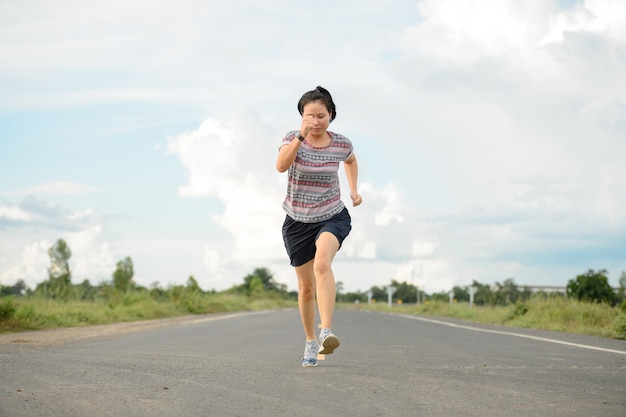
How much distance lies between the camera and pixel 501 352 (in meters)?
8.20

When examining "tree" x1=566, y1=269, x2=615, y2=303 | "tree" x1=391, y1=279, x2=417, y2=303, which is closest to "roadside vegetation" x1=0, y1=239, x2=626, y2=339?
"tree" x1=566, y1=269, x2=615, y2=303

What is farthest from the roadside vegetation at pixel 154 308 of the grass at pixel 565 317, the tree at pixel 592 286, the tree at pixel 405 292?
the tree at pixel 405 292

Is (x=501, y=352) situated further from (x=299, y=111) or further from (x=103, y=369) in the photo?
(x=103, y=369)

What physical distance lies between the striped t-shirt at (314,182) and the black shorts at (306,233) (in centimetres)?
6

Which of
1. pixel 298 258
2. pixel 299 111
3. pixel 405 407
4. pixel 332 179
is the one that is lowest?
pixel 405 407

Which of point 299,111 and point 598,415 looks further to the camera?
point 299,111

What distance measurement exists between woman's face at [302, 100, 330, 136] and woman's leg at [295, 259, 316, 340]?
1.16 m

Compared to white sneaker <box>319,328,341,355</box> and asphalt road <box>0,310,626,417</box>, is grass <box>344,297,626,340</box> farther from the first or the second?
white sneaker <box>319,328,341,355</box>

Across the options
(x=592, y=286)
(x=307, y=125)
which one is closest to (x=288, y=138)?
(x=307, y=125)

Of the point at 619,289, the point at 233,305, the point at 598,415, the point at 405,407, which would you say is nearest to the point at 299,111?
the point at 405,407

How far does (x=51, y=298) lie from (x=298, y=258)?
14447 millimetres

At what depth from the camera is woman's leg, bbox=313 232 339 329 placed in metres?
6.09

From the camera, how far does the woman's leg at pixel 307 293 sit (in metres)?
6.57

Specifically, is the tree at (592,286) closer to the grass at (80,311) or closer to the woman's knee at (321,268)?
the grass at (80,311)
